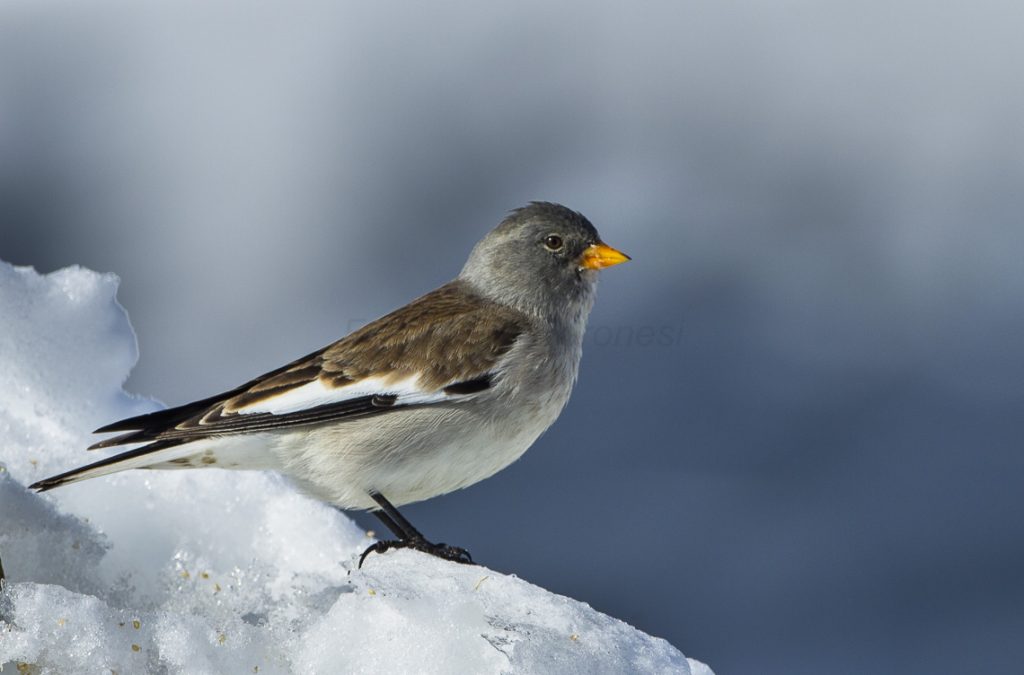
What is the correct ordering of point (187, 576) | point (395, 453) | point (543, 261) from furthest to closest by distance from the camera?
point (543, 261) < point (395, 453) < point (187, 576)

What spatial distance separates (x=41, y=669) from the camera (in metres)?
2.04

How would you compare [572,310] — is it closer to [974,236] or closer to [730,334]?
[730,334]

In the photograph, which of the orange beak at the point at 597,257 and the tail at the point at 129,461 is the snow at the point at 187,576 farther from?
the orange beak at the point at 597,257

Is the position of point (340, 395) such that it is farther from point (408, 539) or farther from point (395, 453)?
point (408, 539)

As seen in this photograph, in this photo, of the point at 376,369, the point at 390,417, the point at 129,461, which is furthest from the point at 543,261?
the point at 129,461

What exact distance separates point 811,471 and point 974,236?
10884mm

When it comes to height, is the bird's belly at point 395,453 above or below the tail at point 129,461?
above

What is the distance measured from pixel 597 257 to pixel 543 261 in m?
0.18

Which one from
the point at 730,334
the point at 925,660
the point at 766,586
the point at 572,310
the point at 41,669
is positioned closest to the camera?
the point at 41,669

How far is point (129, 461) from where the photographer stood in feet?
8.86

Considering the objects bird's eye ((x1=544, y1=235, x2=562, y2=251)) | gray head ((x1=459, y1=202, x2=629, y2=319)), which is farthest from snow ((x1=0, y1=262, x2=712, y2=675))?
bird's eye ((x1=544, y1=235, x2=562, y2=251))

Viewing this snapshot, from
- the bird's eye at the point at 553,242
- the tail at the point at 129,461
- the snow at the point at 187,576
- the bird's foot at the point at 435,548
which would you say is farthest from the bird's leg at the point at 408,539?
the bird's eye at the point at 553,242

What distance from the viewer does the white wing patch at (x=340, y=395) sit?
312cm

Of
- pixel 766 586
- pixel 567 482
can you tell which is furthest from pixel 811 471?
pixel 567 482
